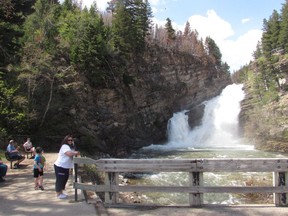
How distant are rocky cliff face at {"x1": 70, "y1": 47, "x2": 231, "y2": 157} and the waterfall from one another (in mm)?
1443

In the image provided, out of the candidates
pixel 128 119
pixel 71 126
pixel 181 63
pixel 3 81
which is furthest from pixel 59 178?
pixel 181 63

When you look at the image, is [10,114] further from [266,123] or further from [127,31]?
[266,123]

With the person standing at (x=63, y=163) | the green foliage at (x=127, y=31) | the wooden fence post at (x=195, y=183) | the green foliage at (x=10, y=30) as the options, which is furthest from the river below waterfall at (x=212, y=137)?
the wooden fence post at (x=195, y=183)

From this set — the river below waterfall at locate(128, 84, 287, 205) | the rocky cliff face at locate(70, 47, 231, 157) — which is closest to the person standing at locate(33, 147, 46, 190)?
the rocky cliff face at locate(70, 47, 231, 157)

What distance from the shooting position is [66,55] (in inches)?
1529

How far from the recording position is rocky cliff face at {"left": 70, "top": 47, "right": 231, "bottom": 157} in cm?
3631

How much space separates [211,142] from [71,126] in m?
28.2

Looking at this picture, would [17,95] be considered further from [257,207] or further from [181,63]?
[181,63]

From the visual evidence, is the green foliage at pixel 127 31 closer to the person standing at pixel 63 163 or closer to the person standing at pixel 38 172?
the person standing at pixel 38 172

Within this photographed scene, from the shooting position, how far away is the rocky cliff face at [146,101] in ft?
119

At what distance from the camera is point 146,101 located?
5028cm

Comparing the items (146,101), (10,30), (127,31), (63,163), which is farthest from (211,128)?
(63,163)

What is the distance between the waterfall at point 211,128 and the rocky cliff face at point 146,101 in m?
1.44

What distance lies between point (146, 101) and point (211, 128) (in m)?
13.5
